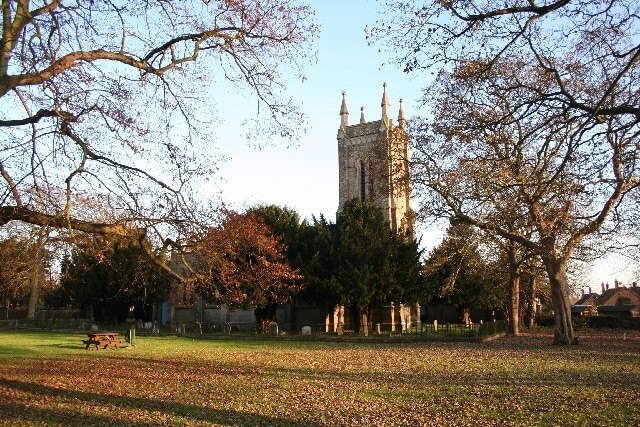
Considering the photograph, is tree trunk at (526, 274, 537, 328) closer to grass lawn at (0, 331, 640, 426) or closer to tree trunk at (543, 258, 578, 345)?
tree trunk at (543, 258, 578, 345)

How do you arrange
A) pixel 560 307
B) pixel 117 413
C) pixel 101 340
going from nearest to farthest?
pixel 117 413, pixel 101 340, pixel 560 307

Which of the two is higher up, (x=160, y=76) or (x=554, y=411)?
(x=160, y=76)

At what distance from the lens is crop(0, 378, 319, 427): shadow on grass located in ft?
28.7

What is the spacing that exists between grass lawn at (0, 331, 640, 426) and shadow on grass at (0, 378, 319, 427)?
18 millimetres

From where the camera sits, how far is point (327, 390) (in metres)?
11.7

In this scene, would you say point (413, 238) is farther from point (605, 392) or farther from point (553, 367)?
point (605, 392)

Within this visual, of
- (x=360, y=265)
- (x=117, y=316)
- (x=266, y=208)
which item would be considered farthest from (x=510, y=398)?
(x=117, y=316)

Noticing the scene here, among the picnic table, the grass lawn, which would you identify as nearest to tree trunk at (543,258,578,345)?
the grass lawn

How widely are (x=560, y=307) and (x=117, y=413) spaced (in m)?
20.8

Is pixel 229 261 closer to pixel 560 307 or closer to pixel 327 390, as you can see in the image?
pixel 327 390

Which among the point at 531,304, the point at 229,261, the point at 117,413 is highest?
the point at 229,261

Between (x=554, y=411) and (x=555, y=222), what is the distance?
1515 cm

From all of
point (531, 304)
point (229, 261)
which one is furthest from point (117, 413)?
point (531, 304)

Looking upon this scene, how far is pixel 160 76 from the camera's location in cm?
1148
